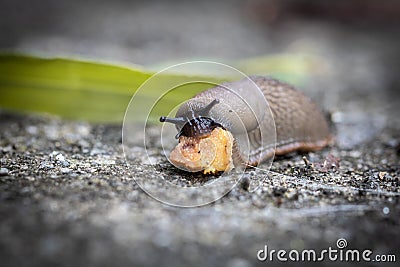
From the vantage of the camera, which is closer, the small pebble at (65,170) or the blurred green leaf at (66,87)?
the small pebble at (65,170)

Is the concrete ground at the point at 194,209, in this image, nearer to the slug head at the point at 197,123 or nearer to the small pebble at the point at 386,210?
the small pebble at the point at 386,210

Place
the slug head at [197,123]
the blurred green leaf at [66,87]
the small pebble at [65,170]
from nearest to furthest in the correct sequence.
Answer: the small pebble at [65,170]
the slug head at [197,123]
the blurred green leaf at [66,87]

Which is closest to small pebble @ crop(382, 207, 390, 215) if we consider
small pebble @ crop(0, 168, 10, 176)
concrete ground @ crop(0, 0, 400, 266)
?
concrete ground @ crop(0, 0, 400, 266)

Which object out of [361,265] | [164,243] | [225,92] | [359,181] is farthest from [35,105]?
[361,265]

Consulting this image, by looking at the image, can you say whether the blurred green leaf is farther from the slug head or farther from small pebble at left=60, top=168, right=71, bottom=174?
small pebble at left=60, top=168, right=71, bottom=174

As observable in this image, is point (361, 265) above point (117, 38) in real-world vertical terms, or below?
below

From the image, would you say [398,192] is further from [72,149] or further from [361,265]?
[72,149]

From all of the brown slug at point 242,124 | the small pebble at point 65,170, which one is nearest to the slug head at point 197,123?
the brown slug at point 242,124

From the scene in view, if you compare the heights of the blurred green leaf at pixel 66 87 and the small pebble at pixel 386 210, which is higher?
the blurred green leaf at pixel 66 87
